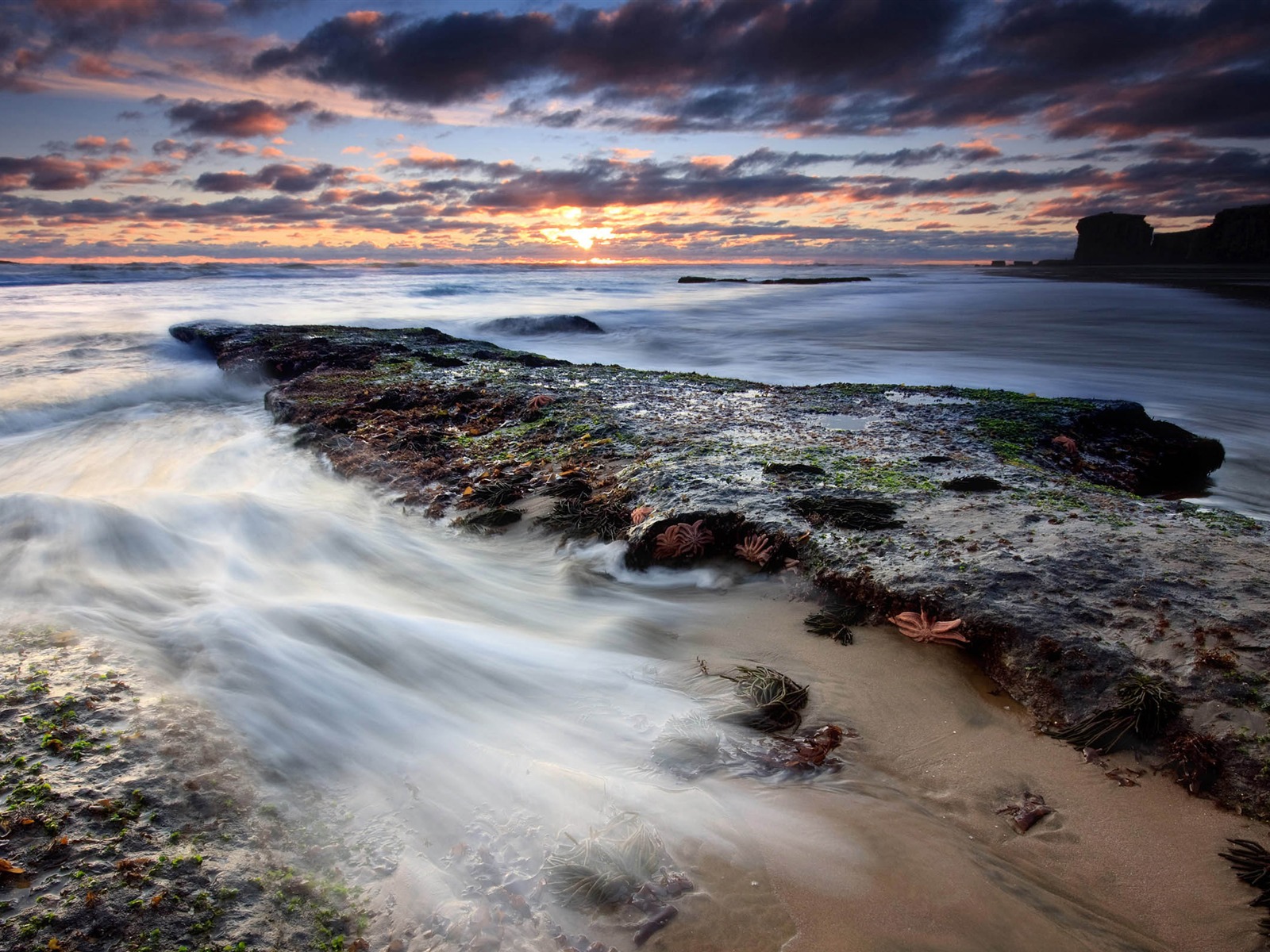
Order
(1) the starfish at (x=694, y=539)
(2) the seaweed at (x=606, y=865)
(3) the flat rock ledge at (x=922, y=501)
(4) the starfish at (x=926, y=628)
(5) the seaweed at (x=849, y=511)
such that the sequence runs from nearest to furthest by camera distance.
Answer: (2) the seaweed at (x=606, y=865) → (3) the flat rock ledge at (x=922, y=501) → (4) the starfish at (x=926, y=628) → (5) the seaweed at (x=849, y=511) → (1) the starfish at (x=694, y=539)

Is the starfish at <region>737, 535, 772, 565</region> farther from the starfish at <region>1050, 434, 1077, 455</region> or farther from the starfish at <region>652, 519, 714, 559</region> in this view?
the starfish at <region>1050, 434, 1077, 455</region>

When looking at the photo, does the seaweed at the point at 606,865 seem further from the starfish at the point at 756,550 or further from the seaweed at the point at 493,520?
the seaweed at the point at 493,520

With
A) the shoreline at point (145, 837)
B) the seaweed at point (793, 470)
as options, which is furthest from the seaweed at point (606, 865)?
the seaweed at point (793, 470)

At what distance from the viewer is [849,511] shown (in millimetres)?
3822

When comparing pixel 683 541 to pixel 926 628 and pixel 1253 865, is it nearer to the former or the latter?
pixel 926 628

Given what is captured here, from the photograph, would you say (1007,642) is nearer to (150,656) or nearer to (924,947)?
(924,947)

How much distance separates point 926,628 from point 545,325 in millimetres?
17005

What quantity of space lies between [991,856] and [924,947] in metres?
0.41

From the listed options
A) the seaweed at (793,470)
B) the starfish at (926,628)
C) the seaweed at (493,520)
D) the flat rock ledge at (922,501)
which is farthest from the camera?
the seaweed at (493,520)

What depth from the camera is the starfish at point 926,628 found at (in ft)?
9.55

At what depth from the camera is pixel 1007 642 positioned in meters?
2.78

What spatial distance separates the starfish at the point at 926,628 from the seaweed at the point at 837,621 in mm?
188

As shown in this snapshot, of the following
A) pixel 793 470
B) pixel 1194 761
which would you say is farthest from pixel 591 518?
pixel 1194 761

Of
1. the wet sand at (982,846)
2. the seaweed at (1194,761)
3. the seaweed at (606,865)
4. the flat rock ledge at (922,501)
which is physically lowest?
the seaweed at (606,865)
